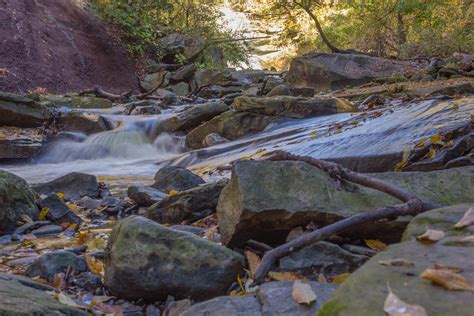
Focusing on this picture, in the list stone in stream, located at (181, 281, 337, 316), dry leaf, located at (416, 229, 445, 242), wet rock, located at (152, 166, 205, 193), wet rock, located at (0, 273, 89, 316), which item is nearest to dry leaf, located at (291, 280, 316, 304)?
stone in stream, located at (181, 281, 337, 316)

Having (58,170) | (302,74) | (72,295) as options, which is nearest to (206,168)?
(58,170)

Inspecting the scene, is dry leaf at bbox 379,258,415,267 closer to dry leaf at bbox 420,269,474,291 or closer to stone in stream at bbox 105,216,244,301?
dry leaf at bbox 420,269,474,291

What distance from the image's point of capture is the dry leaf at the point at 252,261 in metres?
2.14

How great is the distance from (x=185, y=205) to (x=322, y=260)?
67.5 inches

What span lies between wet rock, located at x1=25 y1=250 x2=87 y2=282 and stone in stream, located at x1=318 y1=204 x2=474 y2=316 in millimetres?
1772

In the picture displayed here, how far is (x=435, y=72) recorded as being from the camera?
12.5 metres

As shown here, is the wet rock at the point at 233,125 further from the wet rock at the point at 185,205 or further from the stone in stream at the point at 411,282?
the stone in stream at the point at 411,282

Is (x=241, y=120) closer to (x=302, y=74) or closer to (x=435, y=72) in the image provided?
(x=435, y=72)

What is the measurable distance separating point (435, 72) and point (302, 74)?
15.5 ft

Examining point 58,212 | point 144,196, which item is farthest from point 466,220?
point 58,212

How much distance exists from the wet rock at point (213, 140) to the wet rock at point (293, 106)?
2.63 feet

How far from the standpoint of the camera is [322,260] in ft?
6.75

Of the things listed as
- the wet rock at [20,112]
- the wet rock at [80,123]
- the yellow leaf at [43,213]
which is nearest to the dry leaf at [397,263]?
the yellow leaf at [43,213]

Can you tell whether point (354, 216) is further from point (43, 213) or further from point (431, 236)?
point (43, 213)
